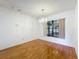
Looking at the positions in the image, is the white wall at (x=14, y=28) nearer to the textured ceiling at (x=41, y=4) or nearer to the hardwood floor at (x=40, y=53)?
the textured ceiling at (x=41, y=4)

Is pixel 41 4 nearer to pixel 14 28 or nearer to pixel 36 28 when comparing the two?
pixel 14 28

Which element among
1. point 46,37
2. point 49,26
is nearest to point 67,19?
point 49,26

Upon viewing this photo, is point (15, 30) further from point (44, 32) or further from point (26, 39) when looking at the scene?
point (44, 32)

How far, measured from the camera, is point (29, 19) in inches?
267

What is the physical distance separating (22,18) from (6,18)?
1.56 meters

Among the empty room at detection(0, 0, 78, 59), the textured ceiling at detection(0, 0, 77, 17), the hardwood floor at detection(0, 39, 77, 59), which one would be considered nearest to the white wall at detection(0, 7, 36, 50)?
the empty room at detection(0, 0, 78, 59)

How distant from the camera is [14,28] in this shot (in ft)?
17.3

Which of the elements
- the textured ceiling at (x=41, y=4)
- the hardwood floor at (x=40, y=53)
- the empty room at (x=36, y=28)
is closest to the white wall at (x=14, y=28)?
the empty room at (x=36, y=28)

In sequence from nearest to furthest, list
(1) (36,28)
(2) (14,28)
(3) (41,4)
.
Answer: (3) (41,4)
(2) (14,28)
(1) (36,28)

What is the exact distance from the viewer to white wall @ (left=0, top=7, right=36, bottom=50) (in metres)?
4.50

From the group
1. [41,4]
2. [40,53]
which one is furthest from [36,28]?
[40,53]

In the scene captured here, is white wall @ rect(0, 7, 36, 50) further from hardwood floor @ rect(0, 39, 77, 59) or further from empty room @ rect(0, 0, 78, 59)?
hardwood floor @ rect(0, 39, 77, 59)

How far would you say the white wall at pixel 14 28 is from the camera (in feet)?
14.8

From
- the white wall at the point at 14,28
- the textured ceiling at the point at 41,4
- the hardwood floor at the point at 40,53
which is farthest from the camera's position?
the white wall at the point at 14,28
